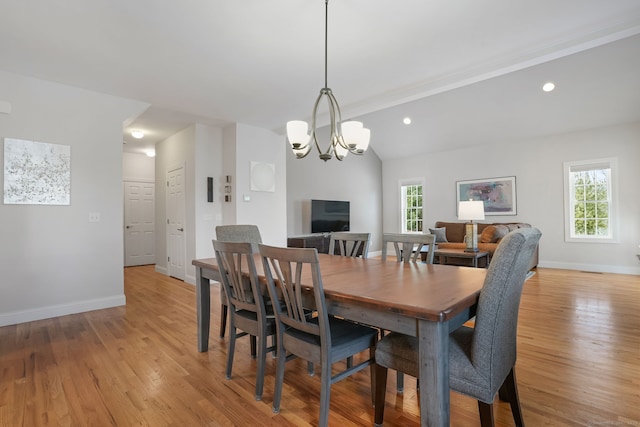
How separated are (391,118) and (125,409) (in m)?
6.66

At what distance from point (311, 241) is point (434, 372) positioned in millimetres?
5120

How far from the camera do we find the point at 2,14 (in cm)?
234

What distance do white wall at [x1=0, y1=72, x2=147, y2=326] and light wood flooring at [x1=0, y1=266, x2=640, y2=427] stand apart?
330mm

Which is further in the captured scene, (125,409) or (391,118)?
(391,118)

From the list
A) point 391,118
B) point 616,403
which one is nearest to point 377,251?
point 391,118

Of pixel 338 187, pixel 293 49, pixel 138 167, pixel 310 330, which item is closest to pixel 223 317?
pixel 310 330

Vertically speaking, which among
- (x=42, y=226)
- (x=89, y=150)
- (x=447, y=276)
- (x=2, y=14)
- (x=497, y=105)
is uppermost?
(x=497, y=105)

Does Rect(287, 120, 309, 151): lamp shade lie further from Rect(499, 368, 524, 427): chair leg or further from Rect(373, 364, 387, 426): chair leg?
Rect(499, 368, 524, 427): chair leg

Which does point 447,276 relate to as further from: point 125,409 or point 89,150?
point 89,150

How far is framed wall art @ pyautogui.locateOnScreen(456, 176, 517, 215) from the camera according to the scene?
671 centimetres

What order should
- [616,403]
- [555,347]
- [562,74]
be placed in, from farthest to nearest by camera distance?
[562,74] < [555,347] < [616,403]

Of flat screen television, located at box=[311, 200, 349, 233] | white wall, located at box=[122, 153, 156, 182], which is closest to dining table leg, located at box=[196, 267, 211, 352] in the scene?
flat screen television, located at box=[311, 200, 349, 233]

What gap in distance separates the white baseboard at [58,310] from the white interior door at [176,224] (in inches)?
57.0

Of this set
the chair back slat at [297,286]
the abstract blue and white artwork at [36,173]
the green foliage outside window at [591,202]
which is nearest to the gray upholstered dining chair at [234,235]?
the chair back slat at [297,286]
